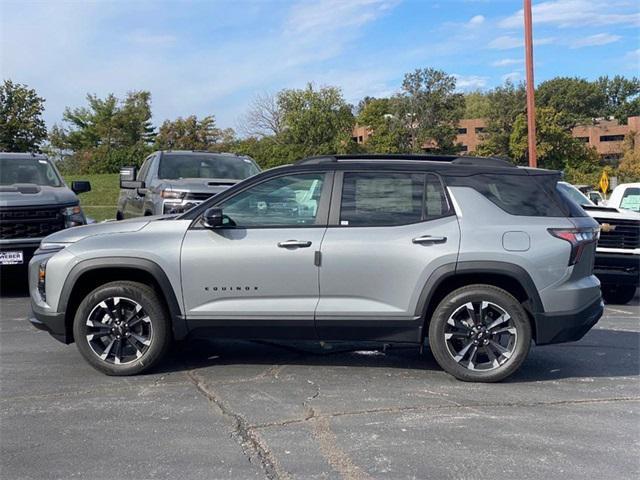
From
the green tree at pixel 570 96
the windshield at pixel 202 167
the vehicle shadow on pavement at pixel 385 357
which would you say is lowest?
the vehicle shadow on pavement at pixel 385 357

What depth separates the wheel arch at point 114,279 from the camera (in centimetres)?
546

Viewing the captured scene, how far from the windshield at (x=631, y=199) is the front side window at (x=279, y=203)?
8386mm

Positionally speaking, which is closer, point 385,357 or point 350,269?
point 350,269

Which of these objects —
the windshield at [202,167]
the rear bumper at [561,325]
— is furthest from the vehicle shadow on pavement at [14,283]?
the rear bumper at [561,325]

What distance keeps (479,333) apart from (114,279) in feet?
9.98

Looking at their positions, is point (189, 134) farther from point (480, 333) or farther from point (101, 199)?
point (480, 333)

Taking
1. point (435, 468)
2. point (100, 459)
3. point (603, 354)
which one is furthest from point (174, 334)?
point (603, 354)

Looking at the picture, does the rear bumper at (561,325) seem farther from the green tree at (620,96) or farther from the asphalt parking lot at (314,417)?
the green tree at (620,96)

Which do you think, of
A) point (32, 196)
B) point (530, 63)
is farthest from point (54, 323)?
point (530, 63)

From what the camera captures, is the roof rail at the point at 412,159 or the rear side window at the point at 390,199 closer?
the rear side window at the point at 390,199

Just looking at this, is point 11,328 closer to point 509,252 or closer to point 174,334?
point 174,334

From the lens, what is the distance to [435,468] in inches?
152

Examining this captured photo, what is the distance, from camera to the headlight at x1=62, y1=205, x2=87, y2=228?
9750 millimetres

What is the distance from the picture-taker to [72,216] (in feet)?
32.3
